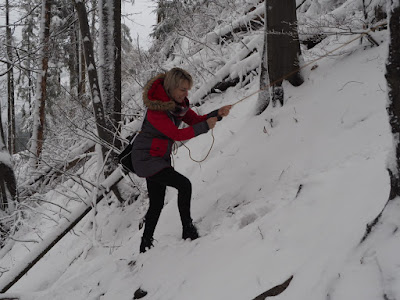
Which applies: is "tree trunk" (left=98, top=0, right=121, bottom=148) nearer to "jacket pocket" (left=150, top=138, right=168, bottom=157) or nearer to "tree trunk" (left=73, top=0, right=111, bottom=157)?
"tree trunk" (left=73, top=0, right=111, bottom=157)

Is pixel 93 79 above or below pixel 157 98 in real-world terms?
above

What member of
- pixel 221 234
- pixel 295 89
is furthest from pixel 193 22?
pixel 221 234

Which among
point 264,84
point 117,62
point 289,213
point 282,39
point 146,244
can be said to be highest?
point 117,62

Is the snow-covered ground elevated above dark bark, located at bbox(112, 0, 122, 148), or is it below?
below

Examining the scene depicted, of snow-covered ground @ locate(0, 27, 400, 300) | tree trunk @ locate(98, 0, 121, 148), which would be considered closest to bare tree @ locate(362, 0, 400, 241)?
snow-covered ground @ locate(0, 27, 400, 300)

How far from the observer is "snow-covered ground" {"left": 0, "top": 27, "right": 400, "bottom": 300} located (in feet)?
6.30

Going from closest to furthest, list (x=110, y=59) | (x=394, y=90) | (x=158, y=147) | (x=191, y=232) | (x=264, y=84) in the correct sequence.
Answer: (x=394, y=90) → (x=158, y=147) → (x=191, y=232) → (x=264, y=84) → (x=110, y=59)

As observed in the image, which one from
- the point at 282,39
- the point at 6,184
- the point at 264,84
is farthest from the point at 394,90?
the point at 6,184

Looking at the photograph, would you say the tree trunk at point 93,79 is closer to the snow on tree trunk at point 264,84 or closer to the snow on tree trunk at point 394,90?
the snow on tree trunk at point 264,84

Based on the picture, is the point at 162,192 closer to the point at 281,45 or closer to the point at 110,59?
the point at 281,45

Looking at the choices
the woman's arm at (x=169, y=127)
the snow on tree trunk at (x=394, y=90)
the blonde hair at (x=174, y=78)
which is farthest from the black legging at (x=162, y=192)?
the snow on tree trunk at (x=394, y=90)

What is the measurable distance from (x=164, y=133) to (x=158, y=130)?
3.0 inches

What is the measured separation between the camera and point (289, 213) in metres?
2.75

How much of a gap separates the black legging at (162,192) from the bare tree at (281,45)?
1810mm
